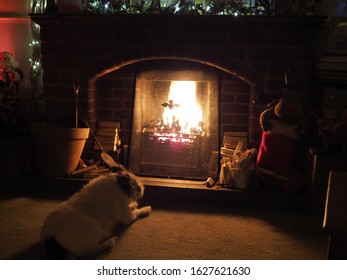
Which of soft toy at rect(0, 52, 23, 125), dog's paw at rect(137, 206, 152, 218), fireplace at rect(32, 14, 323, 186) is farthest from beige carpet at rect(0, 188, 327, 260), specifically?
soft toy at rect(0, 52, 23, 125)

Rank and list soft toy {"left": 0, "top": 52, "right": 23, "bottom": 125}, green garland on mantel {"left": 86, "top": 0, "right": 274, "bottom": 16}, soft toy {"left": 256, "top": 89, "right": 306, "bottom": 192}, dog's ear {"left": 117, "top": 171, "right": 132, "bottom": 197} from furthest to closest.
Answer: soft toy {"left": 0, "top": 52, "right": 23, "bottom": 125} → green garland on mantel {"left": 86, "top": 0, "right": 274, "bottom": 16} → soft toy {"left": 256, "top": 89, "right": 306, "bottom": 192} → dog's ear {"left": 117, "top": 171, "right": 132, "bottom": 197}

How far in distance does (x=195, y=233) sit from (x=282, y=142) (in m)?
0.87

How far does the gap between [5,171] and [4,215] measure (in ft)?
1.63

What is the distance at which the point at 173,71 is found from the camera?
280 centimetres

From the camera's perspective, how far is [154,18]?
8.48ft

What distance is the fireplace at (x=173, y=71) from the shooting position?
2.58 m

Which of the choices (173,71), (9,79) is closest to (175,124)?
(173,71)

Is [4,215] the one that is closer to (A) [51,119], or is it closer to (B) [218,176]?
(A) [51,119]

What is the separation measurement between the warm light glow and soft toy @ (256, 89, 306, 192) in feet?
1.73

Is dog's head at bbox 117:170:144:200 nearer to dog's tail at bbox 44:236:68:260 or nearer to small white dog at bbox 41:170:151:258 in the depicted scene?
small white dog at bbox 41:170:151:258

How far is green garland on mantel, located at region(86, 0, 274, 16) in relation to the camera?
8.39 ft

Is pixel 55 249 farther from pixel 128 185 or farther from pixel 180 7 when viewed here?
pixel 180 7

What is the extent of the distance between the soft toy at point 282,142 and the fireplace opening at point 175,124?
1.29 feet

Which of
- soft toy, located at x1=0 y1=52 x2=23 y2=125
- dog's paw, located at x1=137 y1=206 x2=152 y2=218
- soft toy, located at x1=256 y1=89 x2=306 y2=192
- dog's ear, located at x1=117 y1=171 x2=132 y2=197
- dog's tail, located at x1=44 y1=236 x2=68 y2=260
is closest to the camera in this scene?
dog's tail, located at x1=44 y1=236 x2=68 y2=260
